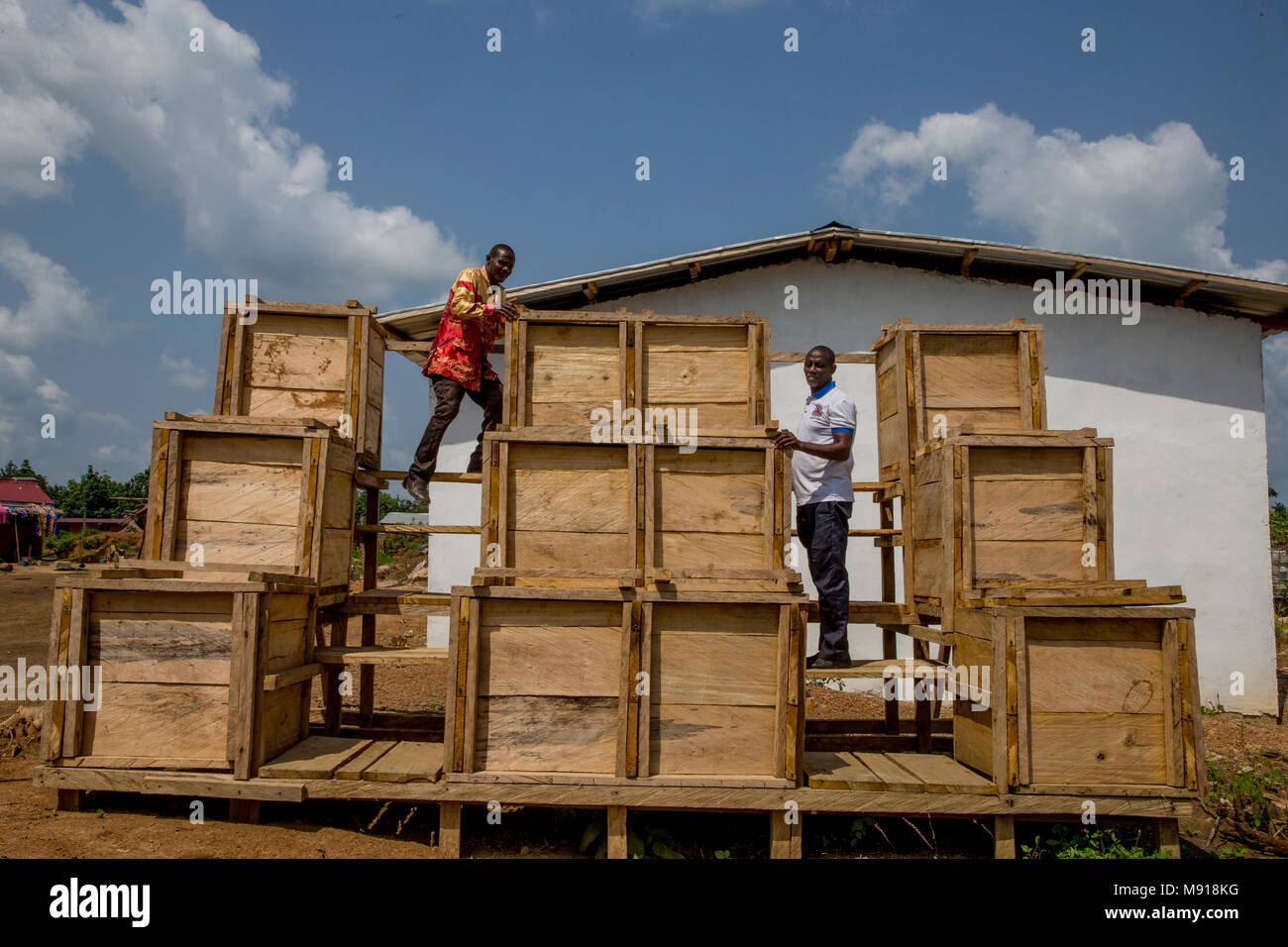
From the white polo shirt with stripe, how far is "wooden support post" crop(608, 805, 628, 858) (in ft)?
9.05

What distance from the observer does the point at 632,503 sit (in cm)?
559

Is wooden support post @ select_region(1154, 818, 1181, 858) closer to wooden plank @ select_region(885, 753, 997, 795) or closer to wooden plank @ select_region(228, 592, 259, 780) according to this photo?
wooden plank @ select_region(885, 753, 997, 795)

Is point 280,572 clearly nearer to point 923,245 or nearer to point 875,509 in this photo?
point 875,509

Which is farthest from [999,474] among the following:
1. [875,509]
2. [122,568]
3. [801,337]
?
[122,568]

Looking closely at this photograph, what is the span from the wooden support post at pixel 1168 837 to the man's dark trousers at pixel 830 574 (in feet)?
7.27

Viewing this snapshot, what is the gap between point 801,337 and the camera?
10625 millimetres

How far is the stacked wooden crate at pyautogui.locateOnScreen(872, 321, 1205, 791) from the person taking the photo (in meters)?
4.99

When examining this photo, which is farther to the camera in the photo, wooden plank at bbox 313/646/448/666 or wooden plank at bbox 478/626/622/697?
wooden plank at bbox 313/646/448/666

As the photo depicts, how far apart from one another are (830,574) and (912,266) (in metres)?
6.14

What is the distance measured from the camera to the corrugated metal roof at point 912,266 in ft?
32.0

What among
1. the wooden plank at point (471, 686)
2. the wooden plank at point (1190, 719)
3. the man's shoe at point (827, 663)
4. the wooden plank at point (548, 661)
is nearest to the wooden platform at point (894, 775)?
the man's shoe at point (827, 663)

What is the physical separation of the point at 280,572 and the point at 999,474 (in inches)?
211

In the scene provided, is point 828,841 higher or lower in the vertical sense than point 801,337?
lower

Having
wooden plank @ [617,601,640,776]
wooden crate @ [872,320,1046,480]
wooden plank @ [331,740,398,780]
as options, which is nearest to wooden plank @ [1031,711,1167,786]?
wooden crate @ [872,320,1046,480]
